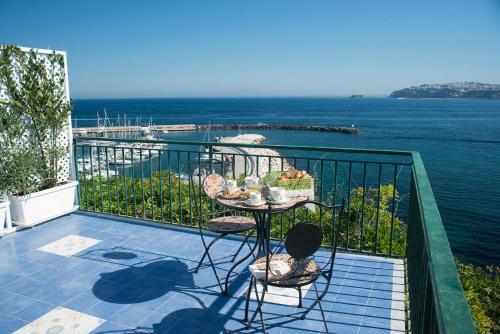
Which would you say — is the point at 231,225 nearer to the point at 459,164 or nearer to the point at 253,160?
the point at 253,160

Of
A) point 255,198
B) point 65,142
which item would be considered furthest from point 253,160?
point 65,142

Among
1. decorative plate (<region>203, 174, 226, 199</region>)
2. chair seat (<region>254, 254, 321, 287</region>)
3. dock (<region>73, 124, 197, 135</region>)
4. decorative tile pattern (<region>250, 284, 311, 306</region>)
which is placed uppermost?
decorative plate (<region>203, 174, 226, 199</region>)

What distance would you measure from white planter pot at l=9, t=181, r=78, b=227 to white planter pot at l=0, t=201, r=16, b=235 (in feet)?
0.38

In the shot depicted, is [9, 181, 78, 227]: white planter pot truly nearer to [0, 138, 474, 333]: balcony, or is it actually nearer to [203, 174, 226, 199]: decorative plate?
[0, 138, 474, 333]: balcony

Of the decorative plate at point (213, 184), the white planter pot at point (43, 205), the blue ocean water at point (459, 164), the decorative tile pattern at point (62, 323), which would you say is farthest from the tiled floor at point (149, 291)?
the blue ocean water at point (459, 164)

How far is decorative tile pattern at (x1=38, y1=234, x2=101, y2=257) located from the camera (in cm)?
409

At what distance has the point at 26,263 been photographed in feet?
12.5

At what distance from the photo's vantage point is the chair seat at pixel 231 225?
3.35 m

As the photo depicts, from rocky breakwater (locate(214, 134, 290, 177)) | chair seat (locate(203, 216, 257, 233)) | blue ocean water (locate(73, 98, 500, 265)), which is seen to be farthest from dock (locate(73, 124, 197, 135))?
chair seat (locate(203, 216, 257, 233))

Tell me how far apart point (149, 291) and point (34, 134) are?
111 inches

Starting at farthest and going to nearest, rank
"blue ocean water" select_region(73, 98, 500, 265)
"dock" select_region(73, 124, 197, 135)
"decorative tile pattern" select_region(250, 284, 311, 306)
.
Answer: "dock" select_region(73, 124, 197, 135)
"blue ocean water" select_region(73, 98, 500, 265)
"decorative tile pattern" select_region(250, 284, 311, 306)

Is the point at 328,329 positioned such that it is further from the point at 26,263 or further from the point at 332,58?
the point at 332,58

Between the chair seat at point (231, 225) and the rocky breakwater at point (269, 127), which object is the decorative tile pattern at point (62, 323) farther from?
the rocky breakwater at point (269, 127)

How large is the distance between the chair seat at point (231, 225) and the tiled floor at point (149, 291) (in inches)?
19.0
